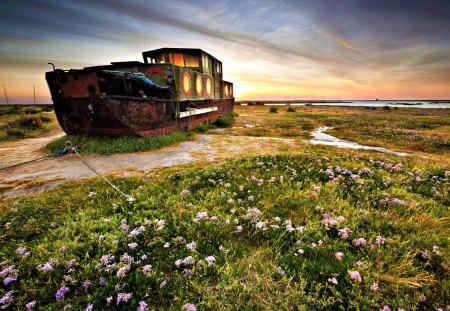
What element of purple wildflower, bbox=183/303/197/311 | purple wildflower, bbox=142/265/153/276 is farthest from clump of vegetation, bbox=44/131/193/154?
purple wildflower, bbox=183/303/197/311

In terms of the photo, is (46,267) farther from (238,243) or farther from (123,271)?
(238,243)

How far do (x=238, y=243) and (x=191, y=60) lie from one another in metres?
16.8

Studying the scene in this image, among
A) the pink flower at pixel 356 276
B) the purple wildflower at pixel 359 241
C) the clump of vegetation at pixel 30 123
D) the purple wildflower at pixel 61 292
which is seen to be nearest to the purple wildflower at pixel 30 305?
the purple wildflower at pixel 61 292

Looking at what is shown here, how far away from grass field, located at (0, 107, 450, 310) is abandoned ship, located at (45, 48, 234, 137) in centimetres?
557

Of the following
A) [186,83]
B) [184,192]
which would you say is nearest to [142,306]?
[184,192]

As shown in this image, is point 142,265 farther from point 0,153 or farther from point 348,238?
point 0,153

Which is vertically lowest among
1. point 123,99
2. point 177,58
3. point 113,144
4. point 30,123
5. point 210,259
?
point 210,259

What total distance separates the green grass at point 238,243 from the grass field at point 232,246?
0.02m

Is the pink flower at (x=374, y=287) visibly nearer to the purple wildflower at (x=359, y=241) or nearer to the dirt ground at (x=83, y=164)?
the purple wildflower at (x=359, y=241)

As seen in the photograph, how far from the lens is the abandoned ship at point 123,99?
948 cm

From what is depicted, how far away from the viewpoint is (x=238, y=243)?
313 cm

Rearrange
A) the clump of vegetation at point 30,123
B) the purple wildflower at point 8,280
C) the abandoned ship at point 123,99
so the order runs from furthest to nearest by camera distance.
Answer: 1. the clump of vegetation at point 30,123
2. the abandoned ship at point 123,99
3. the purple wildflower at point 8,280

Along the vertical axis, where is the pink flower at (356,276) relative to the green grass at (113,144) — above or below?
below

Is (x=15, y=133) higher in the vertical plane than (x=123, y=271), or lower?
higher
